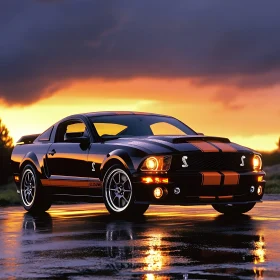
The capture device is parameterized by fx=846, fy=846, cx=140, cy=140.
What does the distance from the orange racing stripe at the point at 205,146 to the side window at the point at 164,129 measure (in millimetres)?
1397

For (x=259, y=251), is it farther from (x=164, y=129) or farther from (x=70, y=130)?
(x=70, y=130)

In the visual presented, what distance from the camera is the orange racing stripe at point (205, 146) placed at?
12.5 meters

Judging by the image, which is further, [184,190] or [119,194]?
[119,194]

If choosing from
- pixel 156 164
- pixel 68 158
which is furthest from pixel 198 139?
pixel 68 158

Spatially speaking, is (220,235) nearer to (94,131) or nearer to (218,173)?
(218,173)

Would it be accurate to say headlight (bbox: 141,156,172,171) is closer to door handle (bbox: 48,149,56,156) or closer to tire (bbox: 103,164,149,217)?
tire (bbox: 103,164,149,217)

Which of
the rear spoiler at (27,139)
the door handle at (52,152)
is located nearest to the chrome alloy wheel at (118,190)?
the door handle at (52,152)

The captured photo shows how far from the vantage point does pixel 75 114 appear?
14.7m

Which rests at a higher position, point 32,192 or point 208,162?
point 208,162

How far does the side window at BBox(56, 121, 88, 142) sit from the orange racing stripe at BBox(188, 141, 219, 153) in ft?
7.00

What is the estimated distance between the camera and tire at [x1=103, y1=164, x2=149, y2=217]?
496 inches

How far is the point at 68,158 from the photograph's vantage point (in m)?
14.0

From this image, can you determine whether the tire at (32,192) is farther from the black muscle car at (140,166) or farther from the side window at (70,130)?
the side window at (70,130)

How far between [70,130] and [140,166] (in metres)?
2.78
